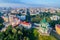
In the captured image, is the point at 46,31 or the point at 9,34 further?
the point at 46,31

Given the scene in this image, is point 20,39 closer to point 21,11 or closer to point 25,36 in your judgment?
point 25,36

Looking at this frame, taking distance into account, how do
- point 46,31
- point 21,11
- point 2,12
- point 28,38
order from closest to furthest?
1. point 28,38
2. point 46,31
3. point 2,12
4. point 21,11

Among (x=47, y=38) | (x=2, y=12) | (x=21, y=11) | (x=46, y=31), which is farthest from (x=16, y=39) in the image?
(x=21, y=11)

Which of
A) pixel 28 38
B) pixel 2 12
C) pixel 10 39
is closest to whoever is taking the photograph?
pixel 10 39

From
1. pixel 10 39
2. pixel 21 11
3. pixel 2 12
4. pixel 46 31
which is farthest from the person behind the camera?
pixel 21 11

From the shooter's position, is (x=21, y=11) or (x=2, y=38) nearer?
(x=2, y=38)

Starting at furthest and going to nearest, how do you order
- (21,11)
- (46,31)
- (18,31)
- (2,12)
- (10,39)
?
(21,11)
(2,12)
(46,31)
(18,31)
(10,39)

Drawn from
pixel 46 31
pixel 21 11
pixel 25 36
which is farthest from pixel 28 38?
pixel 21 11

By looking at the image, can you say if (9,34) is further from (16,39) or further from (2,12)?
(2,12)
